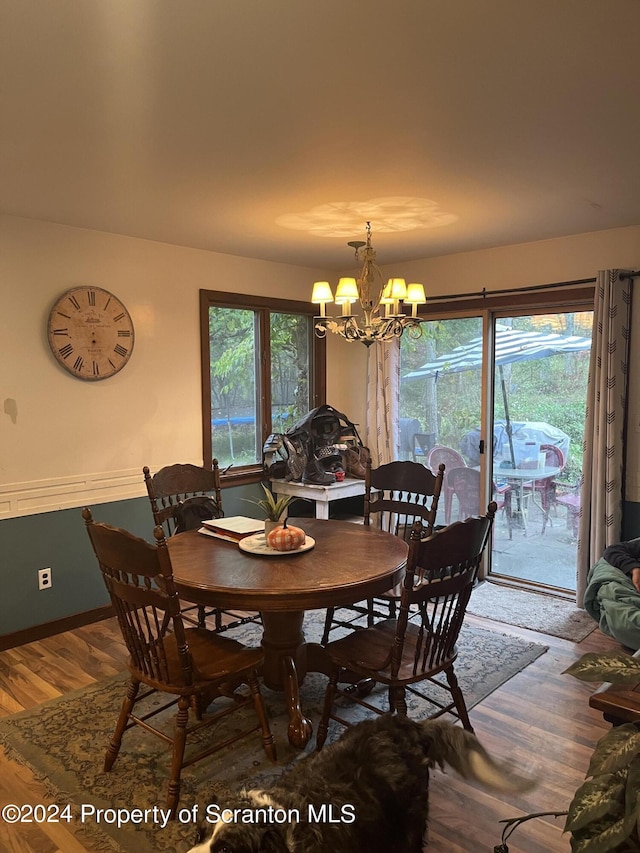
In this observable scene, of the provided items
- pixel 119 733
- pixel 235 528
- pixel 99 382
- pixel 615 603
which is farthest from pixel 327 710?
pixel 99 382

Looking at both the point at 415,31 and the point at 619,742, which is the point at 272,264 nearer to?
the point at 415,31

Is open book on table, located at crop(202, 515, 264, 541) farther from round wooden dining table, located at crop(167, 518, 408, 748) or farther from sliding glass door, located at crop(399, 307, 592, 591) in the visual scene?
sliding glass door, located at crop(399, 307, 592, 591)

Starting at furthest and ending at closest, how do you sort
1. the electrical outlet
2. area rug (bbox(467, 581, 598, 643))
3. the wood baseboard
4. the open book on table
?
1. area rug (bbox(467, 581, 598, 643))
2. the electrical outlet
3. the wood baseboard
4. the open book on table

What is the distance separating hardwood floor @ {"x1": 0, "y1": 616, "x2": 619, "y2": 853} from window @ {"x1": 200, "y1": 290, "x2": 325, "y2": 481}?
157 cm

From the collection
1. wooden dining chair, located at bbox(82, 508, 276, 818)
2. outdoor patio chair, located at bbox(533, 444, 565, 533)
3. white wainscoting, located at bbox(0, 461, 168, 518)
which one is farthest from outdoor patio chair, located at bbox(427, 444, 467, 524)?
wooden dining chair, located at bbox(82, 508, 276, 818)

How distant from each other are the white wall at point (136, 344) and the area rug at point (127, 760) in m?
1.27

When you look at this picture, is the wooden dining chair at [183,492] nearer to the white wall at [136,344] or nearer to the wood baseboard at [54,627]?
the white wall at [136,344]

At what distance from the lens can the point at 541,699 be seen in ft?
9.59

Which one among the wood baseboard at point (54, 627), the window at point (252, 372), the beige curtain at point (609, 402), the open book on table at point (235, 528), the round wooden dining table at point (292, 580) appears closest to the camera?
the round wooden dining table at point (292, 580)

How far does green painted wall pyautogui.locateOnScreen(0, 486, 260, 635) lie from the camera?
3514 mm

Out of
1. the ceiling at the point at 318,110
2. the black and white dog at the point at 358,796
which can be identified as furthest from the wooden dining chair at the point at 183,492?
the black and white dog at the point at 358,796

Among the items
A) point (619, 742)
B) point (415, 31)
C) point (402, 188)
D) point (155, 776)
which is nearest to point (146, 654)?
point (155, 776)

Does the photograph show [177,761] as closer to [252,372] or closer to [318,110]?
[318,110]

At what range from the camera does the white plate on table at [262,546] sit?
8.68 feet
